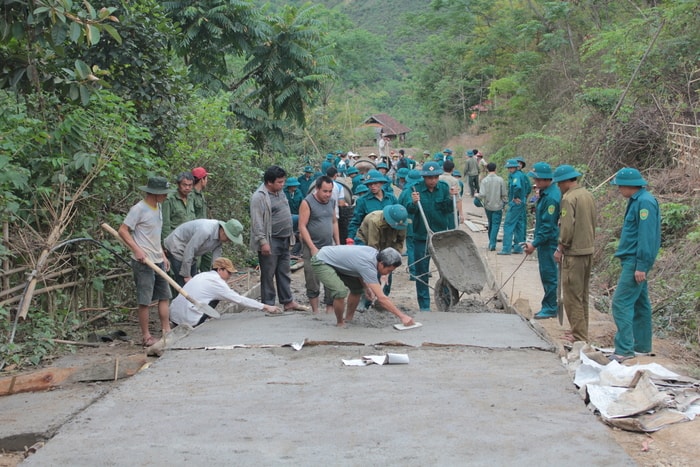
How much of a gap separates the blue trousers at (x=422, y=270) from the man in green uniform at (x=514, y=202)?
4847mm

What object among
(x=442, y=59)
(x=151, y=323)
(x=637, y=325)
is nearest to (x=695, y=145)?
(x=637, y=325)

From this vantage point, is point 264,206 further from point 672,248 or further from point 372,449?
point 672,248

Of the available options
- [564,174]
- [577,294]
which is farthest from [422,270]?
[564,174]

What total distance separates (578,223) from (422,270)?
2.16 metres

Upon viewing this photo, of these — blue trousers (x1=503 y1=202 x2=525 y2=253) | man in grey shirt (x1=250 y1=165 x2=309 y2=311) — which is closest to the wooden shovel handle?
man in grey shirt (x1=250 y1=165 x2=309 y2=311)

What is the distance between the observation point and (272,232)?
29.2 feet

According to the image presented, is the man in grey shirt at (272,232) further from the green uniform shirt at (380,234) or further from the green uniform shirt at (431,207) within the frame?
the green uniform shirt at (431,207)

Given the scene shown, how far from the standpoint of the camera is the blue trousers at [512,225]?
14.1 m

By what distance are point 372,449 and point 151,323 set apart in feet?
18.8

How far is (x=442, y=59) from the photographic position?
1750 inches

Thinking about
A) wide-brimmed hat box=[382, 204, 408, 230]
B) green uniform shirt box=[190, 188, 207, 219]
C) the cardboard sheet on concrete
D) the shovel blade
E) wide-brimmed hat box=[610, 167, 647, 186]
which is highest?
wide-brimmed hat box=[610, 167, 647, 186]

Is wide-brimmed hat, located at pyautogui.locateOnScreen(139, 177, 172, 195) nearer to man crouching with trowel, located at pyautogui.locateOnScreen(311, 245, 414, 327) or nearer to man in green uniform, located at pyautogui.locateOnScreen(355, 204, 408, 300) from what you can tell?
man crouching with trowel, located at pyautogui.locateOnScreen(311, 245, 414, 327)

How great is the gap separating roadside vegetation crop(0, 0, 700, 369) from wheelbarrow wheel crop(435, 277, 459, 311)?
8.24 ft

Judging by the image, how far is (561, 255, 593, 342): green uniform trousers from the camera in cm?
807
